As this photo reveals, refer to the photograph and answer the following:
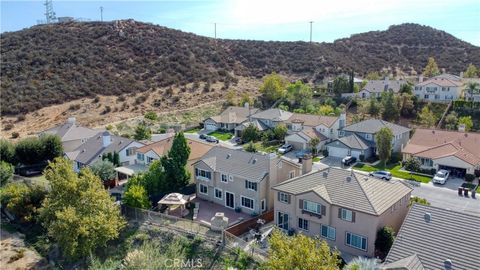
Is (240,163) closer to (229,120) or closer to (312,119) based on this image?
(312,119)

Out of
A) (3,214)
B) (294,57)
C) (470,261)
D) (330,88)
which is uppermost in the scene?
(294,57)

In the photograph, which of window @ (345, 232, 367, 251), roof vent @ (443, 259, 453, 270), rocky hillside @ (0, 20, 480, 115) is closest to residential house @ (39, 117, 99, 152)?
rocky hillside @ (0, 20, 480, 115)

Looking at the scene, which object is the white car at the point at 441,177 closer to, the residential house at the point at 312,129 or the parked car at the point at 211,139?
the residential house at the point at 312,129

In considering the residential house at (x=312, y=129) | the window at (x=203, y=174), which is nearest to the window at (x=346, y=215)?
the window at (x=203, y=174)

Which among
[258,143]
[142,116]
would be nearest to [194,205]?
[258,143]

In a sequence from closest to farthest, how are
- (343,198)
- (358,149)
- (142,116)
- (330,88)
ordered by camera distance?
(343,198)
(358,149)
(142,116)
(330,88)

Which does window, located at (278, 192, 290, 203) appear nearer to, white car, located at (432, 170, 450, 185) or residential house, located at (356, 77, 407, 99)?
white car, located at (432, 170, 450, 185)

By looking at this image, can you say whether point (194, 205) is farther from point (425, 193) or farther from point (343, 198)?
point (425, 193)
